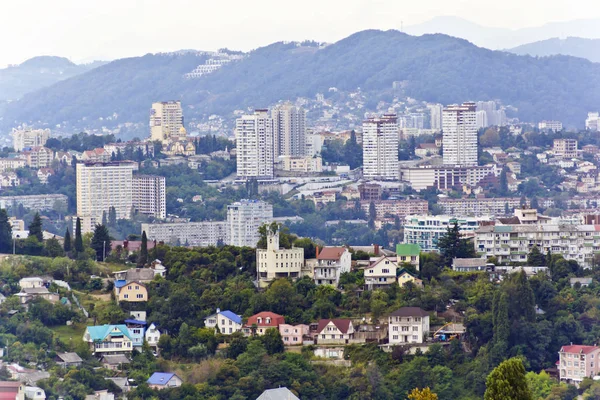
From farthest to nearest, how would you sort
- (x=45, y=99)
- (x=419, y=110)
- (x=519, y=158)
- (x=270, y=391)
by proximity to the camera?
(x=45, y=99), (x=419, y=110), (x=519, y=158), (x=270, y=391)

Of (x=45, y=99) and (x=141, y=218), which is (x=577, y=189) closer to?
(x=141, y=218)

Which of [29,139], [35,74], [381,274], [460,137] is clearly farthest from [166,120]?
[35,74]

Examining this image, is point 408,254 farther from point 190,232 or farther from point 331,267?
point 190,232

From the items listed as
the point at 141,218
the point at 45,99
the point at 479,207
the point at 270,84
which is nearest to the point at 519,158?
the point at 479,207

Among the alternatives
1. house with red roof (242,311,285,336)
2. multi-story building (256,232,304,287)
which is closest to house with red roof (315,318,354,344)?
house with red roof (242,311,285,336)

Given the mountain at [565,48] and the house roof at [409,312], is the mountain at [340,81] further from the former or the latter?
the house roof at [409,312]
